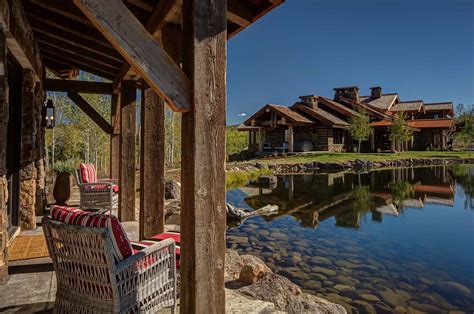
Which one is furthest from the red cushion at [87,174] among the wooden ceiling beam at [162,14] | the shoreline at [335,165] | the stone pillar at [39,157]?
the shoreline at [335,165]

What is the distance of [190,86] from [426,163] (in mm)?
26772

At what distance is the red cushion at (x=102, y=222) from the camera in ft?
6.58

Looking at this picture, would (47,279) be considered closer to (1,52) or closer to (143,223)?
(143,223)

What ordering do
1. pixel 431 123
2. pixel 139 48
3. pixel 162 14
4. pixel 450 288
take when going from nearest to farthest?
pixel 139 48 → pixel 162 14 → pixel 450 288 → pixel 431 123

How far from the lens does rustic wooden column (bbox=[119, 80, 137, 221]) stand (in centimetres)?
545

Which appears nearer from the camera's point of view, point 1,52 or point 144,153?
point 1,52

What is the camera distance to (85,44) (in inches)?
180

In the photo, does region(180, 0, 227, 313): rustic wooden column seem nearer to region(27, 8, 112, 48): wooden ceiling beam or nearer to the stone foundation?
the stone foundation

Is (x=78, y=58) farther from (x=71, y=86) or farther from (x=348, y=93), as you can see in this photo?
(x=348, y=93)

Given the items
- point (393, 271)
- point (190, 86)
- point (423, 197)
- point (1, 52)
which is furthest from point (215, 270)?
point (423, 197)

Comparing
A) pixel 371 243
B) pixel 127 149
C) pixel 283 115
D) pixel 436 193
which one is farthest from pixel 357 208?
pixel 283 115

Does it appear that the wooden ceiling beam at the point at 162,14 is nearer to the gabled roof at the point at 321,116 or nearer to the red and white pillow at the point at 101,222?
the red and white pillow at the point at 101,222

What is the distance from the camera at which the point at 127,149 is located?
554 cm

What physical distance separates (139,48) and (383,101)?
3821 centimetres
